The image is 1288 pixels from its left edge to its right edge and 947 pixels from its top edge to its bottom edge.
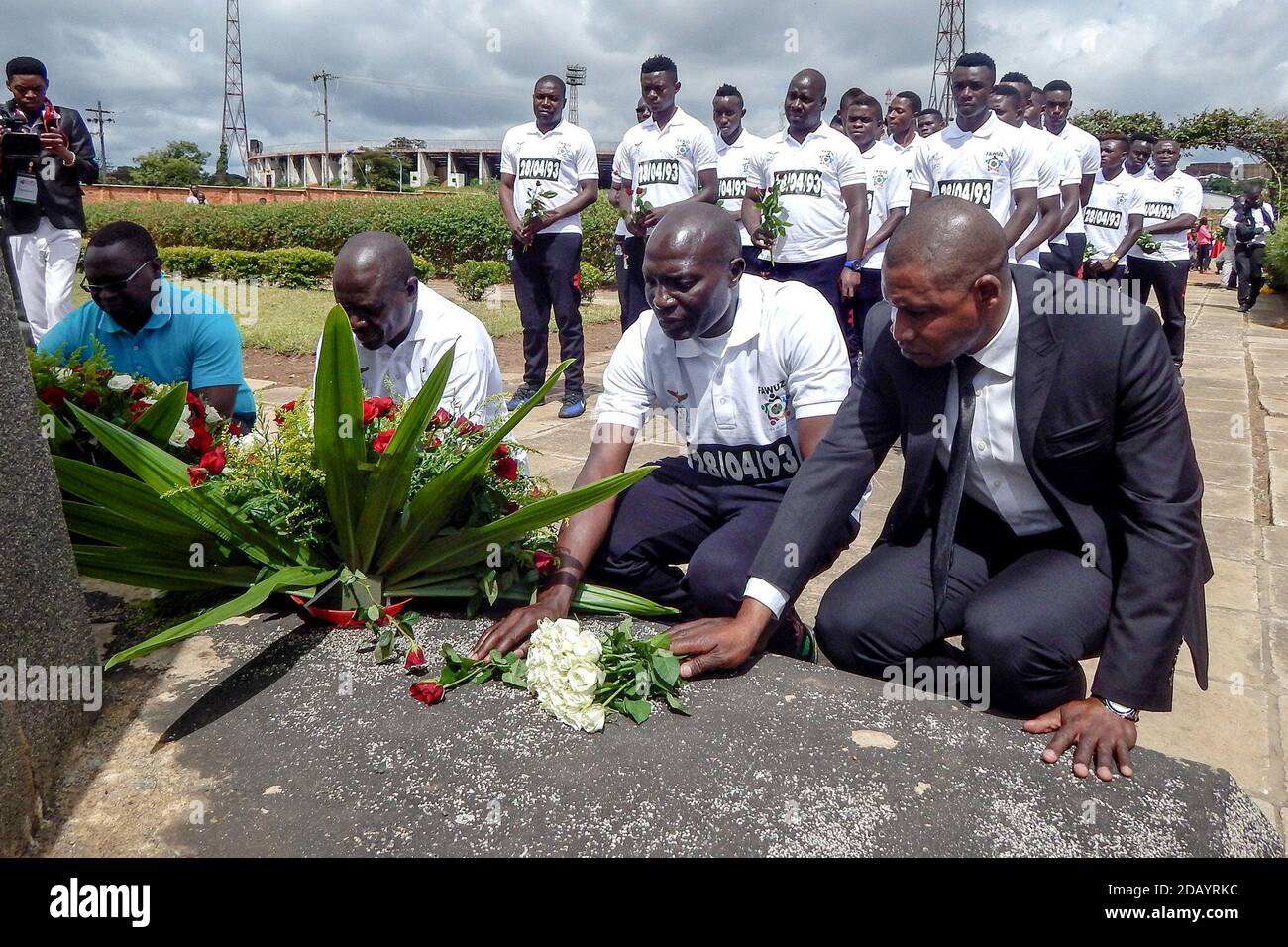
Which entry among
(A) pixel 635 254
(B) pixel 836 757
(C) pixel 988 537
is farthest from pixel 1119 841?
(A) pixel 635 254

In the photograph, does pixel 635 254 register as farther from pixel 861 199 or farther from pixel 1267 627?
pixel 1267 627

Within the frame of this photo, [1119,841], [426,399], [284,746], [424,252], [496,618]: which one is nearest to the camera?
[1119,841]

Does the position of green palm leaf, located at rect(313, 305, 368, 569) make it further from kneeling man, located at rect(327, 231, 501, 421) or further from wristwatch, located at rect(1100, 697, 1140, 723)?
wristwatch, located at rect(1100, 697, 1140, 723)

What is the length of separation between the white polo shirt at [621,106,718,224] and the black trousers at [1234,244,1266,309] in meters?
11.6

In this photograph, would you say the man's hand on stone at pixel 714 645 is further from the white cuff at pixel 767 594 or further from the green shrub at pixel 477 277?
the green shrub at pixel 477 277

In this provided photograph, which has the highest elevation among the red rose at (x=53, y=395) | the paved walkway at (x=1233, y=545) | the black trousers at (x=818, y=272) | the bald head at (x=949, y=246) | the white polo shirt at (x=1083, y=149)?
the white polo shirt at (x=1083, y=149)

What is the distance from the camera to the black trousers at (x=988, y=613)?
7.79 ft

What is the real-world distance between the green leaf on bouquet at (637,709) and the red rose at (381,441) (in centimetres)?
80

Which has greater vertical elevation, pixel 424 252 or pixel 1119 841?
pixel 424 252

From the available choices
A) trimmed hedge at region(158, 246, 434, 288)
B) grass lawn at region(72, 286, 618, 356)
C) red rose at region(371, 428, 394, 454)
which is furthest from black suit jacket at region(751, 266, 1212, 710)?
trimmed hedge at region(158, 246, 434, 288)

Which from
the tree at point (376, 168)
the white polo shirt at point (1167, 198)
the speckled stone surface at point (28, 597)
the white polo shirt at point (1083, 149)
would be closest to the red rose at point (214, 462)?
the speckled stone surface at point (28, 597)

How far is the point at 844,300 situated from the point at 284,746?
5.37 metres

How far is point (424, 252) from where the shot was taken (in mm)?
20141

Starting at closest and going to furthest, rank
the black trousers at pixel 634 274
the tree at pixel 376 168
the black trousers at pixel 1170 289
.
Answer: the black trousers at pixel 634 274, the black trousers at pixel 1170 289, the tree at pixel 376 168
